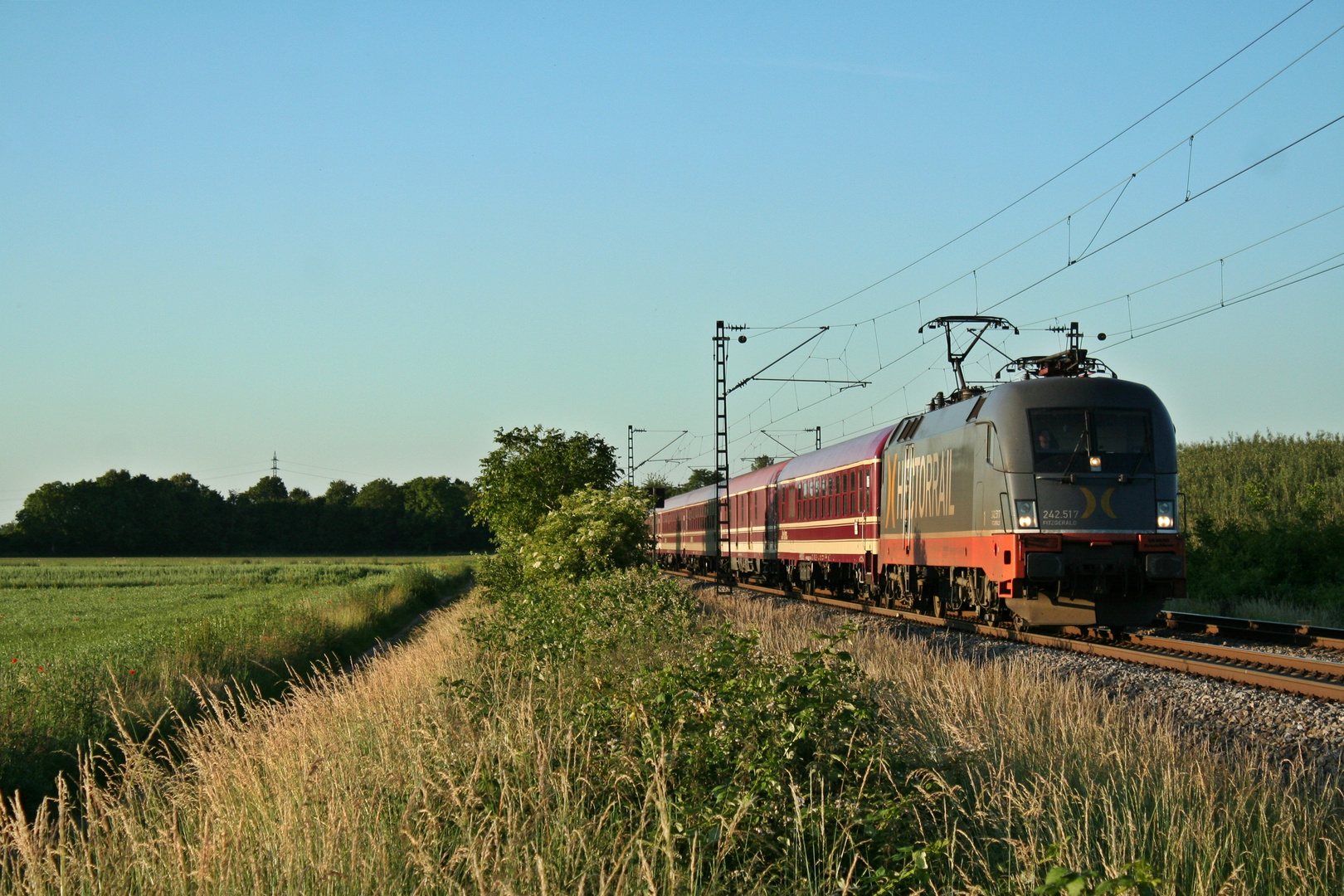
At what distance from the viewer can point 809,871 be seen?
14.7 ft

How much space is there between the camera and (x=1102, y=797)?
5438 millimetres

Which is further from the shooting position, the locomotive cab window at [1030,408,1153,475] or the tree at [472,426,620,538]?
the tree at [472,426,620,538]

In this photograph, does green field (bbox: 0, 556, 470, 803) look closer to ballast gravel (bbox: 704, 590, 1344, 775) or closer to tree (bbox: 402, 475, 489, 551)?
ballast gravel (bbox: 704, 590, 1344, 775)

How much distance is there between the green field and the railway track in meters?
9.49

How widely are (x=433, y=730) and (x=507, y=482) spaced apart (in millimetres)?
20190

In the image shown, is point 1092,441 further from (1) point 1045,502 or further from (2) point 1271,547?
(2) point 1271,547

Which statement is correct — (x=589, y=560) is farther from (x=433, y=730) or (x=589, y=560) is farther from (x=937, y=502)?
(x=433, y=730)

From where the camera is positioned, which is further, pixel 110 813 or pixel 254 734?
pixel 254 734

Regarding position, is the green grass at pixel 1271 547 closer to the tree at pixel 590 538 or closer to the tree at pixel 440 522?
the tree at pixel 590 538

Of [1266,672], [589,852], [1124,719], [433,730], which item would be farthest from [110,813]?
[1266,672]

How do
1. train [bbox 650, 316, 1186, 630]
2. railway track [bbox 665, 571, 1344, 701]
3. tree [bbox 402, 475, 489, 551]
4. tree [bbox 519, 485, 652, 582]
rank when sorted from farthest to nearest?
tree [bbox 402, 475, 489, 551] < tree [bbox 519, 485, 652, 582] < train [bbox 650, 316, 1186, 630] < railway track [bbox 665, 571, 1344, 701]

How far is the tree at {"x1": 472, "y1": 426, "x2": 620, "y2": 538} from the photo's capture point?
2647 centimetres

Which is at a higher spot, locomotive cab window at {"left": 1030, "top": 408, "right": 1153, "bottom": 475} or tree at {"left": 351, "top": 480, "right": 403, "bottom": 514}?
tree at {"left": 351, "top": 480, "right": 403, "bottom": 514}

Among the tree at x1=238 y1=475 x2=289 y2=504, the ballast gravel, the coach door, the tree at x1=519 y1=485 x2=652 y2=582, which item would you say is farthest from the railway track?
the tree at x1=238 y1=475 x2=289 y2=504
